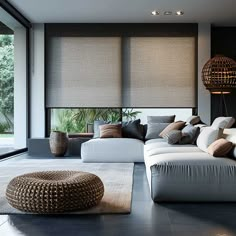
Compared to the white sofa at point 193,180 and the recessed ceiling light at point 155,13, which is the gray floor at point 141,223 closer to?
the white sofa at point 193,180

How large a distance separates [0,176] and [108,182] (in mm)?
1508

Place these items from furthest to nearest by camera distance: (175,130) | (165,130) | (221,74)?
(221,74)
(165,130)
(175,130)

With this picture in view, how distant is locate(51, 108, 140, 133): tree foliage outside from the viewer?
8727 mm

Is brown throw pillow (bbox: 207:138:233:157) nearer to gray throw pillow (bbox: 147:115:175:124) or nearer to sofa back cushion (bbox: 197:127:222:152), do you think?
sofa back cushion (bbox: 197:127:222:152)

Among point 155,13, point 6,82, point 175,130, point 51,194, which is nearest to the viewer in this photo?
point 51,194

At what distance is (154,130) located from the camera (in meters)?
7.55

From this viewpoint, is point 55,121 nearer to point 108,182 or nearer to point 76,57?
point 76,57

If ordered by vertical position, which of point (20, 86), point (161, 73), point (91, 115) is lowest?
point (91, 115)

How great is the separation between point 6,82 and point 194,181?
5622mm

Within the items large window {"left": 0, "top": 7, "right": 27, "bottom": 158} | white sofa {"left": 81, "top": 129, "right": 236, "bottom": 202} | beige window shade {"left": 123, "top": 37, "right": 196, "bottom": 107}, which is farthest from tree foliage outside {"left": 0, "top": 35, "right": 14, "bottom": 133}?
white sofa {"left": 81, "top": 129, "right": 236, "bottom": 202}

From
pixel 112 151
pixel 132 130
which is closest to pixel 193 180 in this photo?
pixel 112 151

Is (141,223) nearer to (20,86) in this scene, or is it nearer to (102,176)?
(102,176)

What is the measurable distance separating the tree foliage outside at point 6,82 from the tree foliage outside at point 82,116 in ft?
3.49

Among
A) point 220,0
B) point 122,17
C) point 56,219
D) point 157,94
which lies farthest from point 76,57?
point 56,219
